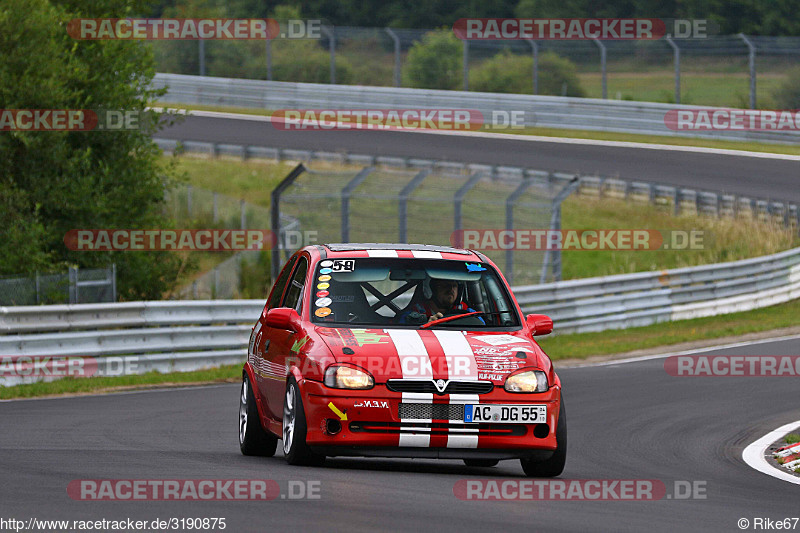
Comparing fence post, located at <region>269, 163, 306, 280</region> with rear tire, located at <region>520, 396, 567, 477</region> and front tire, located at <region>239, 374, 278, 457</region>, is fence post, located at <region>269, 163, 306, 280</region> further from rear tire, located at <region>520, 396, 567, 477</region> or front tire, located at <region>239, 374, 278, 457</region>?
rear tire, located at <region>520, 396, 567, 477</region>

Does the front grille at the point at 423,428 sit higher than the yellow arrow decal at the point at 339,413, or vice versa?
the yellow arrow decal at the point at 339,413

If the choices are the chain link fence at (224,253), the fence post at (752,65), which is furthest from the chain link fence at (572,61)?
the chain link fence at (224,253)

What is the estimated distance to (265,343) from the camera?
9.73 meters

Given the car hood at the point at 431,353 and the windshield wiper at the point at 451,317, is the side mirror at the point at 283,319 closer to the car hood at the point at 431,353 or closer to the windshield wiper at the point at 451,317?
the car hood at the point at 431,353

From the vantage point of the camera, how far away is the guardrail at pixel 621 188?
28094 millimetres

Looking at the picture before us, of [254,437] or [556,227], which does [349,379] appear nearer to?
[254,437]

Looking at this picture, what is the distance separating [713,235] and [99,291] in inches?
568

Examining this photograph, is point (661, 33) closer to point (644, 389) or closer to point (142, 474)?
point (644, 389)

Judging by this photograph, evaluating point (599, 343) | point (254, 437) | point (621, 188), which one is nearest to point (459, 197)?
point (599, 343)

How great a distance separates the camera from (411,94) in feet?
129

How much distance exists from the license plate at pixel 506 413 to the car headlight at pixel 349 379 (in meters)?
0.63

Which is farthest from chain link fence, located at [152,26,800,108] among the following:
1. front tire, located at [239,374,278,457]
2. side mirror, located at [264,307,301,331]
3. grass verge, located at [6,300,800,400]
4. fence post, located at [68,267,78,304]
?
side mirror, located at [264,307,301,331]

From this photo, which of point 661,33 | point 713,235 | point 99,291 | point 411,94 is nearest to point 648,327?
point 713,235

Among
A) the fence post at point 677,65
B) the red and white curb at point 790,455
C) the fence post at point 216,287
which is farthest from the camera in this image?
the fence post at point 677,65
